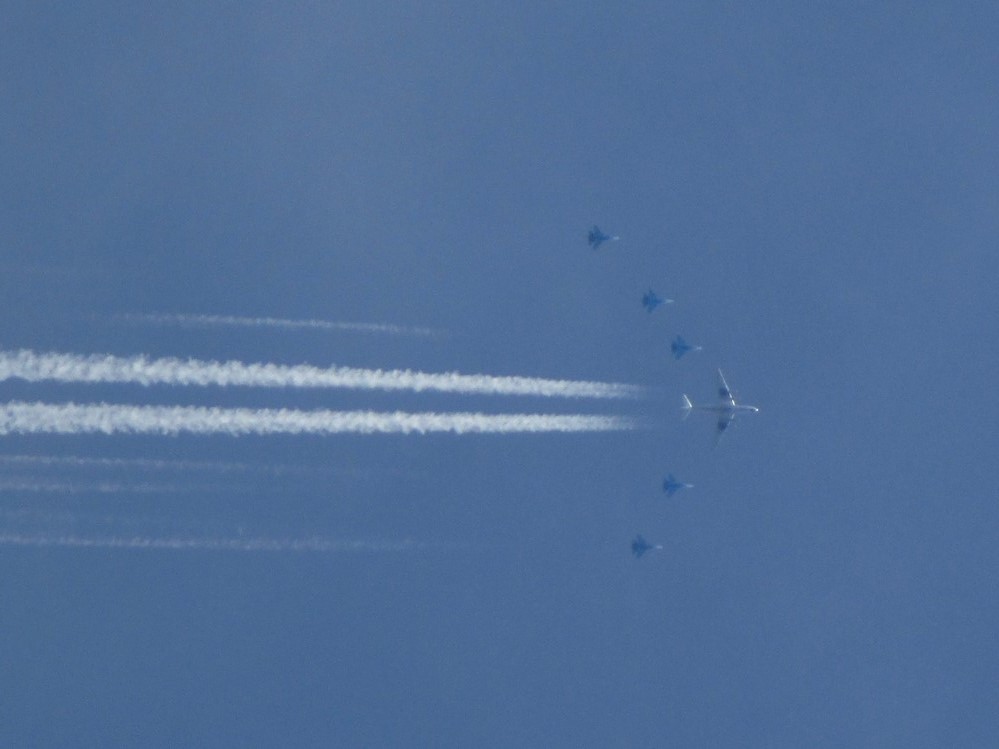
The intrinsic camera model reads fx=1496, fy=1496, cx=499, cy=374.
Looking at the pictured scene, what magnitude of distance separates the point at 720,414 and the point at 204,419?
29654 mm

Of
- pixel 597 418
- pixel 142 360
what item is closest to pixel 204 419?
pixel 142 360

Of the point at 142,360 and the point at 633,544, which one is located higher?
the point at 142,360

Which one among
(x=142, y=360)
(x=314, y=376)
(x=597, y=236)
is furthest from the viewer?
(x=597, y=236)

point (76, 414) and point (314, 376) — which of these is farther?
point (314, 376)

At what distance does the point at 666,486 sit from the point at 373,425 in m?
18.6

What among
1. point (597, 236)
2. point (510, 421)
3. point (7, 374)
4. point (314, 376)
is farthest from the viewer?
point (597, 236)

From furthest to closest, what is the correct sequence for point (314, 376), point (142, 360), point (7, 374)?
1. point (314, 376)
2. point (142, 360)
3. point (7, 374)

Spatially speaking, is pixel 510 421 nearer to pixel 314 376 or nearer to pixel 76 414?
pixel 314 376

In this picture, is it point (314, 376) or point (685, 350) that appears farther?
point (685, 350)

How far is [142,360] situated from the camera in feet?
202

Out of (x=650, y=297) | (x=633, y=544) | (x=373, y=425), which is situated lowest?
(x=633, y=544)

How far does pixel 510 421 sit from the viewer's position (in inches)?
2881

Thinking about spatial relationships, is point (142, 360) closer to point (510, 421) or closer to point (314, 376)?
point (314, 376)

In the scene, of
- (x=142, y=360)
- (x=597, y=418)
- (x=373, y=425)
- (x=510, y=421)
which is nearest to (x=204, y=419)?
(x=142, y=360)
